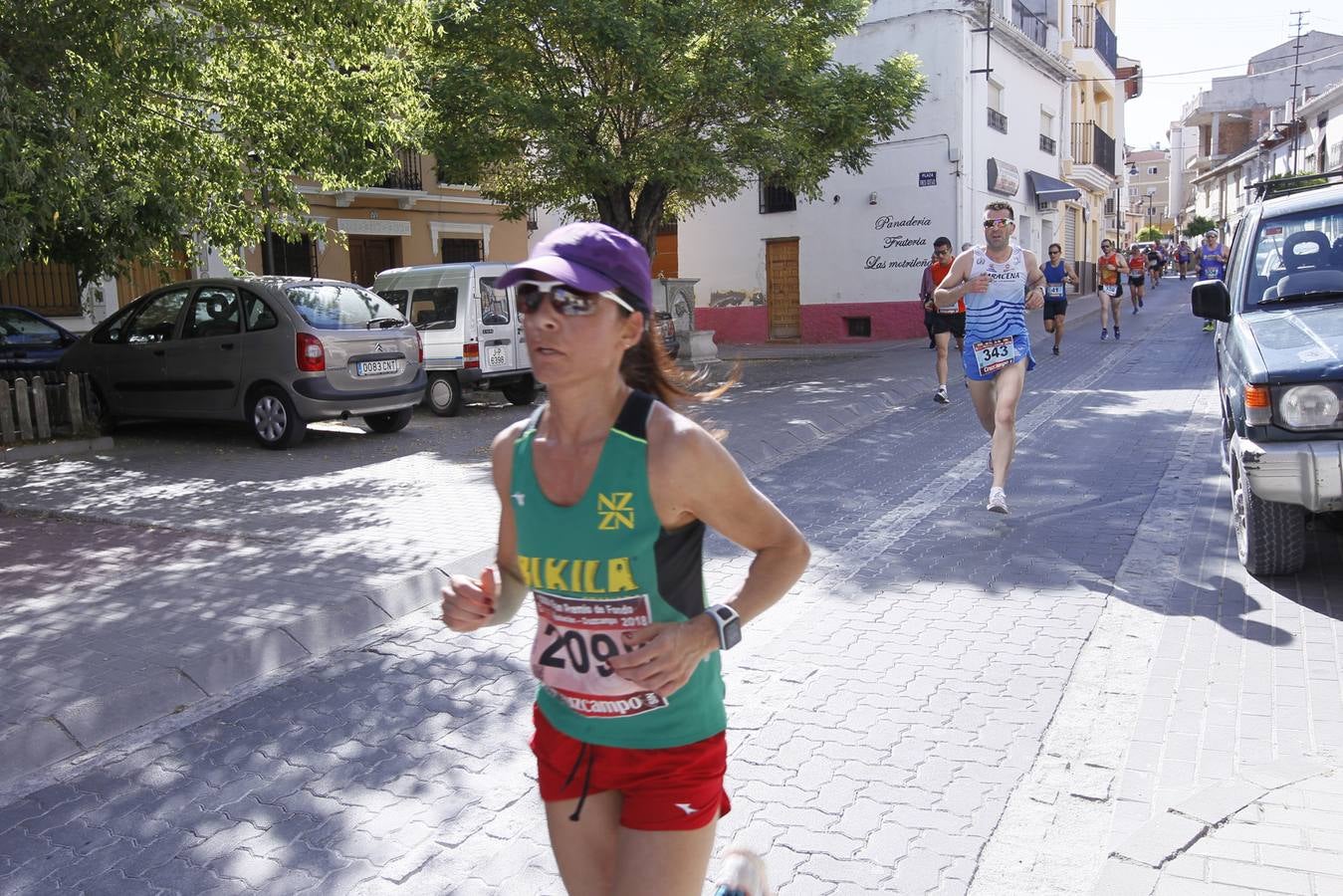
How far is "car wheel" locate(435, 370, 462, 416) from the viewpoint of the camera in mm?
14141

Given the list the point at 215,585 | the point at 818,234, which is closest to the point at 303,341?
the point at 215,585

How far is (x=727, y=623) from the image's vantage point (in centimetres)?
194

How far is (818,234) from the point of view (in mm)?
26906

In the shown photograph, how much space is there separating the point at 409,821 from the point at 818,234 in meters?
24.7

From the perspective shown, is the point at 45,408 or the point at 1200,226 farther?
the point at 1200,226

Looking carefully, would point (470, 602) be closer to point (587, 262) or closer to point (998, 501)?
point (587, 262)

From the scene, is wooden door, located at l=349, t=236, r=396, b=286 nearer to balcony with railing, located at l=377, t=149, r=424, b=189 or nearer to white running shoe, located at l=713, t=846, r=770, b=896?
balcony with railing, located at l=377, t=149, r=424, b=189

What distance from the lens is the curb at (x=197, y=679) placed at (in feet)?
13.3

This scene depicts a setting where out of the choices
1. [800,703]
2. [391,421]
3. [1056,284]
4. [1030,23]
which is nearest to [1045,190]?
[1030,23]

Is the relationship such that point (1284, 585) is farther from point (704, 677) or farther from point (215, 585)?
point (215, 585)

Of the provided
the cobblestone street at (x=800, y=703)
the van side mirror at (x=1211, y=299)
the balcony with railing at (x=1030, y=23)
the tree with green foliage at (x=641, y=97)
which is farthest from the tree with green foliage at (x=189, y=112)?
the balcony with railing at (x=1030, y=23)

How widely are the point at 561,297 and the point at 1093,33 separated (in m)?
40.5

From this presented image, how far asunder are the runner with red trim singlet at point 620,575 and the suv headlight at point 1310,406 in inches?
158

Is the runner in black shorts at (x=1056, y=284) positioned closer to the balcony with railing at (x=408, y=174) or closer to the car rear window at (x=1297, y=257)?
the car rear window at (x=1297, y=257)
